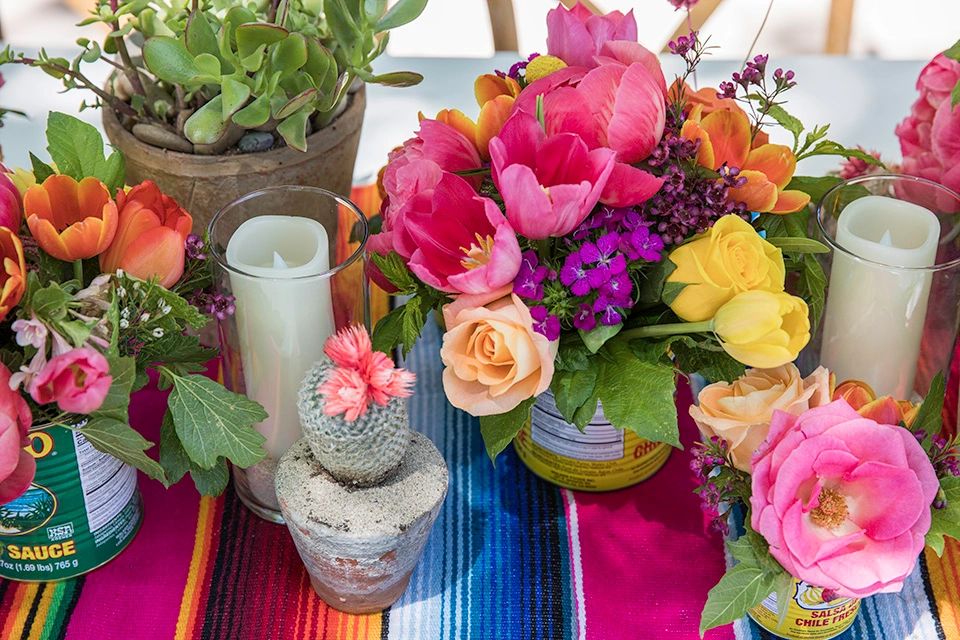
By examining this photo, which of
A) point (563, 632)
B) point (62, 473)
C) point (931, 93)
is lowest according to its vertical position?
point (563, 632)

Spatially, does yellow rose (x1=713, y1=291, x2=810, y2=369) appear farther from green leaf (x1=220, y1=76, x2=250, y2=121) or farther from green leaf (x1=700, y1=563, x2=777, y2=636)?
green leaf (x1=220, y1=76, x2=250, y2=121)

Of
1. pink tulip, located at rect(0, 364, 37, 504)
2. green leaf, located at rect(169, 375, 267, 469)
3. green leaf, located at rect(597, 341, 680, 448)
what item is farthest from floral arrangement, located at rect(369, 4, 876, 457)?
pink tulip, located at rect(0, 364, 37, 504)

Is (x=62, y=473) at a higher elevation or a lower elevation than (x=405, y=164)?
lower

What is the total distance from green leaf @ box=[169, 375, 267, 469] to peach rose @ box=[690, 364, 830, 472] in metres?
0.25

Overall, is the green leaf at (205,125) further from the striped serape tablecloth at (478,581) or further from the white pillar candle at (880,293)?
the white pillar candle at (880,293)

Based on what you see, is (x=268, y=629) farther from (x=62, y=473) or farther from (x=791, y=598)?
(x=791, y=598)

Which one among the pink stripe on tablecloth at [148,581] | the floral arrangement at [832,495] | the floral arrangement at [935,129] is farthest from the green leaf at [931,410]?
the pink stripe on tablecloth at [148,581]

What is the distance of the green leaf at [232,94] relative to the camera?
628 mm

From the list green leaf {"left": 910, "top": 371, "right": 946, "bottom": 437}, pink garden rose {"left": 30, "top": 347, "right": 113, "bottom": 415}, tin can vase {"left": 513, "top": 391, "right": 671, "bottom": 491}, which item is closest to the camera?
pink garden rose {"left": 30, "top": 347, "right": 113, "bottom": 415}

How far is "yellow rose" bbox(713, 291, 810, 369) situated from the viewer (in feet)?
1.84

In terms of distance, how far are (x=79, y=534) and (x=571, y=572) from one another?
299 millimetres

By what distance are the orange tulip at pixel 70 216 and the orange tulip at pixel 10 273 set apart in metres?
0.02

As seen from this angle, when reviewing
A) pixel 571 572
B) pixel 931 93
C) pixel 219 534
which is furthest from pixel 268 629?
pixel 931 93

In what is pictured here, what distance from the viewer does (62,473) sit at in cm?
63
